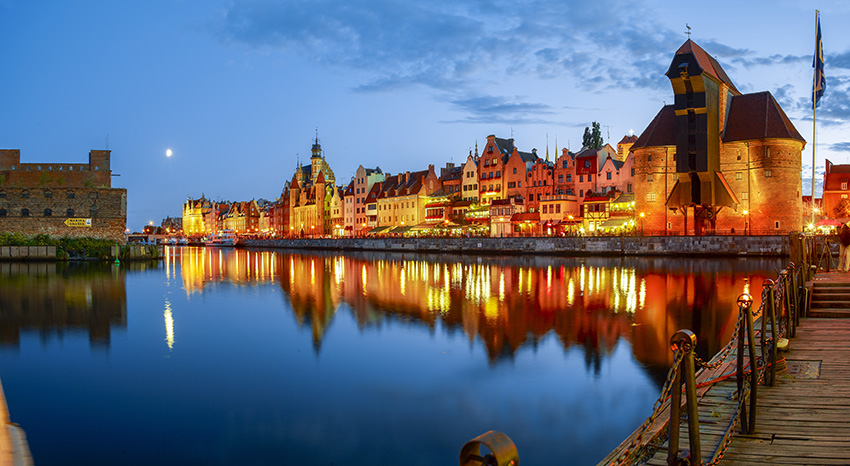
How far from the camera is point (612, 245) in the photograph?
2213 inches

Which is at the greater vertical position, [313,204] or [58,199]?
[313,204]

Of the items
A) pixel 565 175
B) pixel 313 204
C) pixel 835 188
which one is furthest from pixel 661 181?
pixel 313 204

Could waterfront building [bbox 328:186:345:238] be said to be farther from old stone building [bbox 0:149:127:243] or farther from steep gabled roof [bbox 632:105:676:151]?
steep gabled roof [bbox 632:105:676:151]

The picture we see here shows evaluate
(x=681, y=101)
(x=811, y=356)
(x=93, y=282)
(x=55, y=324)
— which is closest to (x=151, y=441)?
(x=811, y=356)

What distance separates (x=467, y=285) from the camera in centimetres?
3034

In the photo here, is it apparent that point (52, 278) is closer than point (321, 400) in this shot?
No

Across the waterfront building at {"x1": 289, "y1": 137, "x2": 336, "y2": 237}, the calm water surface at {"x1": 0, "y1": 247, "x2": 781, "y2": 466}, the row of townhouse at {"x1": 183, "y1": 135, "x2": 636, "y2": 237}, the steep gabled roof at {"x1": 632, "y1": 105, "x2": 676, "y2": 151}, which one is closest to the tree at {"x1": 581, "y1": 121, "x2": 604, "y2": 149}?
the row of townhouse at {"x1": 183, "y1": 135, "x2": 636, "y2": 237}

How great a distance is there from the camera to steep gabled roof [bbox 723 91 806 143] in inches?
2124

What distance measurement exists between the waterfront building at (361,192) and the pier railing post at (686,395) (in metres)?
100.0

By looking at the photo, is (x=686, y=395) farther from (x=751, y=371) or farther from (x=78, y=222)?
(x=78, y=222)

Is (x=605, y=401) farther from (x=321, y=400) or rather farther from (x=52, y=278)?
(x=52, y=278)

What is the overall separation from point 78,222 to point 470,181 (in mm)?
49266

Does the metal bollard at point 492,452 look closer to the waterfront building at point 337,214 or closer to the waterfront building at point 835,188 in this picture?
the waterfront building at point 835,188

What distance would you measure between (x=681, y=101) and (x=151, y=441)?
53.7 m
